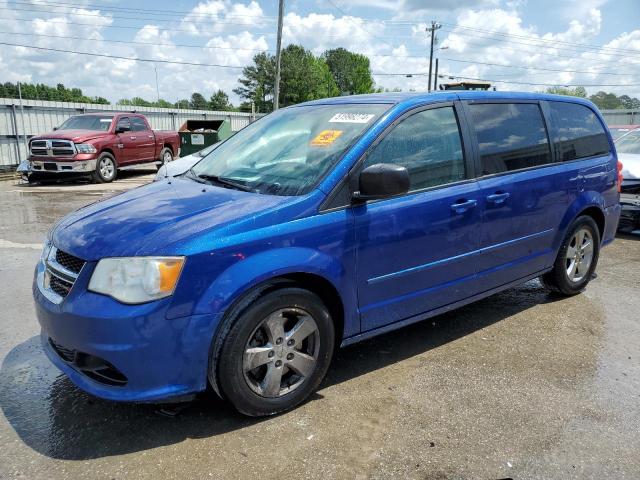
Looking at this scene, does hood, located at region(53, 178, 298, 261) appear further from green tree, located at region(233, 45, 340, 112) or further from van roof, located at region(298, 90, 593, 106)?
green tree, located at region(233, 45, 340, 112)

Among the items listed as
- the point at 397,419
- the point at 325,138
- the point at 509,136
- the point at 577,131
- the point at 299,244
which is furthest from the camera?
the point at 577,131

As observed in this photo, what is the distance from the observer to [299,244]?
9.37 feet

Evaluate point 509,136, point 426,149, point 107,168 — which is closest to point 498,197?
point 509,136

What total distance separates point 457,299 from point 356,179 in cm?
128

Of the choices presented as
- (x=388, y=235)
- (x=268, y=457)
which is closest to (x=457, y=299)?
(x=388, y=235)

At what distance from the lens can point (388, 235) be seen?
127 inches

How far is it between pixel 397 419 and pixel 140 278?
62.3 inches

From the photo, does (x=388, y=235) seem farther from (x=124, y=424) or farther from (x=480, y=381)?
(x=124, y=424)

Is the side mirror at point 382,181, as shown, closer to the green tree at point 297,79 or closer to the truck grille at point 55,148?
the truck grille at point 55,148

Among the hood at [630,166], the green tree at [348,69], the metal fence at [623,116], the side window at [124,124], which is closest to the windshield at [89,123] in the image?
the side window at [124,124]

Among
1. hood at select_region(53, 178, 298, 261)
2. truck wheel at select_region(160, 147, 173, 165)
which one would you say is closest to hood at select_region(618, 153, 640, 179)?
hood at select_region(53, 178, 298, 261)

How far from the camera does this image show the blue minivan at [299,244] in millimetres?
2562

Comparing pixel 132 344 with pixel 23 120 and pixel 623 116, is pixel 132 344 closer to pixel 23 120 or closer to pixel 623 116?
pixel 23 120

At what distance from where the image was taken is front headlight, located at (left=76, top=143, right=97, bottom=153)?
44.2ft
